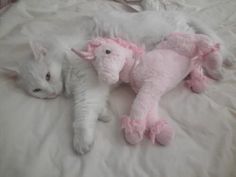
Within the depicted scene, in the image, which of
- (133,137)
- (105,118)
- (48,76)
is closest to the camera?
(133,137)

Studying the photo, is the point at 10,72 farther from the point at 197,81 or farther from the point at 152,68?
the point at 197,81

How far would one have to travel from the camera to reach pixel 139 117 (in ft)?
2.42

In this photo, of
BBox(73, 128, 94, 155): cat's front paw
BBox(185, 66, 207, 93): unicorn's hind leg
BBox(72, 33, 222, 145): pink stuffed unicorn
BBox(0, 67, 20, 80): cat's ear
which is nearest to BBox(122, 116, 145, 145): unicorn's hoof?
BBox(72, 33, 222, 145): pink stuffed unicorn

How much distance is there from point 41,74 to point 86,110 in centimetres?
22

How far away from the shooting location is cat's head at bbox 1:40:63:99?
90 centimetres

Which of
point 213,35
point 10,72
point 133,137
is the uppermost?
point 213,35

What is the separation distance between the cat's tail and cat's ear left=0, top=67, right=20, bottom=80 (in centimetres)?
71

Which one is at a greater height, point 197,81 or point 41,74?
point 197,81

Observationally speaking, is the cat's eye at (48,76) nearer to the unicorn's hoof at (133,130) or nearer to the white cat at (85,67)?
the white cat at (85,67)

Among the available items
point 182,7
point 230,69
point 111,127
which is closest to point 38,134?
point 111,127

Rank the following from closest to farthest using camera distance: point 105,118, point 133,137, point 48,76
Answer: point 133,137 < point 105,118 < point 48,76

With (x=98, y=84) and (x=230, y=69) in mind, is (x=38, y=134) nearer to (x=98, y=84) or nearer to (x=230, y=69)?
(x=98, y=84)

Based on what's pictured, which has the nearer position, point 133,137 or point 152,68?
point 133,137

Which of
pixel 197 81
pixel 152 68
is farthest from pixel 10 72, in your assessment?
pixel 197 81
